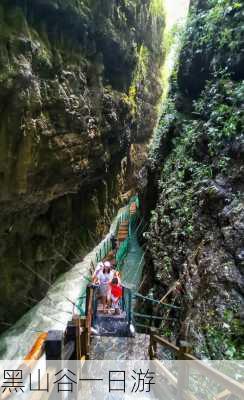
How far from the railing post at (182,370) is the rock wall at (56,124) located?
6.32 meters

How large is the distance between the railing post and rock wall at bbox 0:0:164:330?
20.7 feet

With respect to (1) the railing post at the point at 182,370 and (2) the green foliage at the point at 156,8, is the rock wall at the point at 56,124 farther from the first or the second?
(1) the railing post at the point at 182,370

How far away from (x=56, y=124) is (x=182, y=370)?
299 inches

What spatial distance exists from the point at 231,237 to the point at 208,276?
799mm

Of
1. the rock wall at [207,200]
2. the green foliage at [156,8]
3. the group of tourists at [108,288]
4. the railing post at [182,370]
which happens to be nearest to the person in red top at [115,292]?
the group of tourists at [108,288]

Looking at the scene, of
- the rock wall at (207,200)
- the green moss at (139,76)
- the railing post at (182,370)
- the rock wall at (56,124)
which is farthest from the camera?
the green moss at (139,76)

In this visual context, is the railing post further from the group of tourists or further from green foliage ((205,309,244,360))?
the group of tourists

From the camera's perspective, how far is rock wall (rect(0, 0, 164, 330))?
733 centimetres

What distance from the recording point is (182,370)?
10.7 ft

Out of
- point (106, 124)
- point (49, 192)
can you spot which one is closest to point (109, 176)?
point (106, 124)

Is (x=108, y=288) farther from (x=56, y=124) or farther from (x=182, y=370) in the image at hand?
(x=56, y=124)

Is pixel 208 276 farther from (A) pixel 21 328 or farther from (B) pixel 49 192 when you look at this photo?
(A) pixel 21 328

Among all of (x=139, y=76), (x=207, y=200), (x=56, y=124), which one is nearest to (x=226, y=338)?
(x=207, y=200)

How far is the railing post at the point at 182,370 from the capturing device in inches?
125
